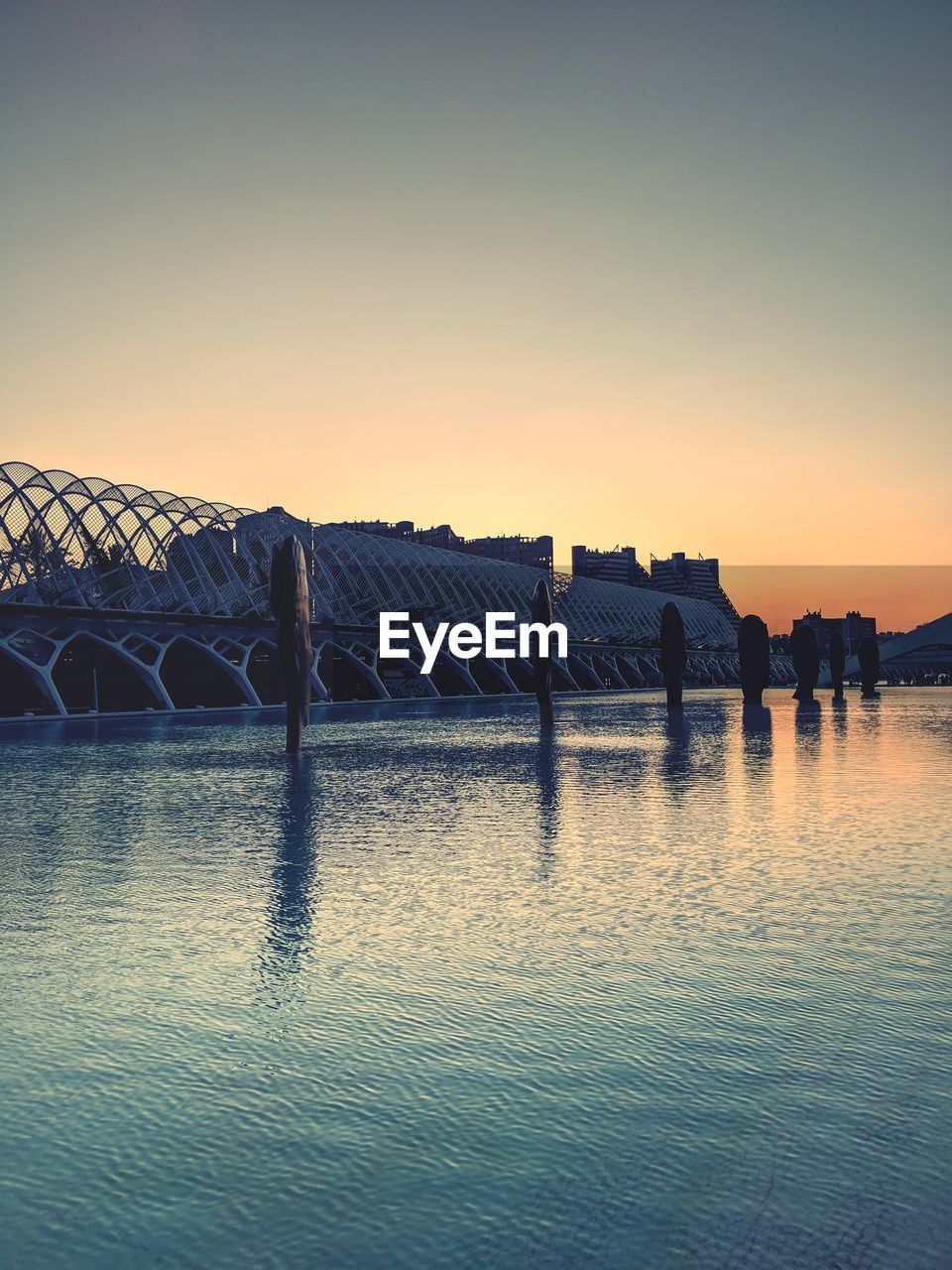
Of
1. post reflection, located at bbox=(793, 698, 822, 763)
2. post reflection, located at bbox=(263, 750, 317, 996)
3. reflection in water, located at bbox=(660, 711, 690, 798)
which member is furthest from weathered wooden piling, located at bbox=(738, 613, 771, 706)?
post reflection, located at bbox=(263, 750, 317, 996)

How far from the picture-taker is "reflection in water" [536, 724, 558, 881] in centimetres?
1054

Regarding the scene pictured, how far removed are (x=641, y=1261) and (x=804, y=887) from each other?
6062mm

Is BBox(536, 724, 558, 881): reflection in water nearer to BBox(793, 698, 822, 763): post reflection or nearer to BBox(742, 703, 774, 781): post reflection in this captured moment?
BBox(742, 703, 774, 781): post reflection

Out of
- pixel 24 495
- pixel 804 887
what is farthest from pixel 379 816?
pixel 24 495

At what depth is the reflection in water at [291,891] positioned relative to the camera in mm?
6852

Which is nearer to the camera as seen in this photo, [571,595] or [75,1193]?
[75,1193]

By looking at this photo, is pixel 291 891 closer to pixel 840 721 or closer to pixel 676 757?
pixel 676 757

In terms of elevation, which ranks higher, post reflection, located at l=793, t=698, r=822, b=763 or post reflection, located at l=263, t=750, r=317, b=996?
post reflection, located at l=263, t=750, r=317, b=996

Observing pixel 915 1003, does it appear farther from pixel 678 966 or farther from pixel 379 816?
pixel 379 816

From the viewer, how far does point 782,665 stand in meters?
163

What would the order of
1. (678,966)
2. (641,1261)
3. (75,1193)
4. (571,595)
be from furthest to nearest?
(571,595) < (678,966) < (75,1193) < (641,1261)

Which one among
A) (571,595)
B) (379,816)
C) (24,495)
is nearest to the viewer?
(379,816)

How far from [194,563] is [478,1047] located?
58.6 m

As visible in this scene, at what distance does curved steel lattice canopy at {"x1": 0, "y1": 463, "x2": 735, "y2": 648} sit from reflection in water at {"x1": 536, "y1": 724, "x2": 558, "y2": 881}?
96.5 ft
